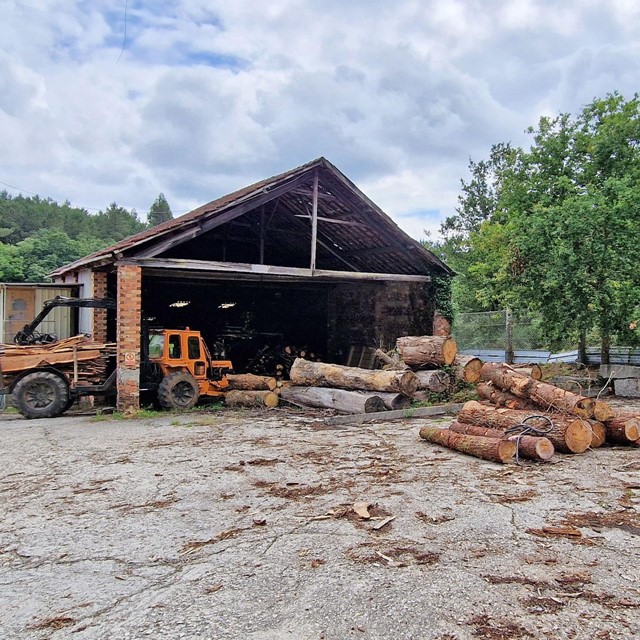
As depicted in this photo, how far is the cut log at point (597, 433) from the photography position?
729 centimetres

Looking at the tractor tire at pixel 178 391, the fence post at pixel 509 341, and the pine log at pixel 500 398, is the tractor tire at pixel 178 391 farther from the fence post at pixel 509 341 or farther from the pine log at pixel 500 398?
the fence post at pixel 509 341

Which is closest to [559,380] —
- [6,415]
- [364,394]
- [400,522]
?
[364,394]

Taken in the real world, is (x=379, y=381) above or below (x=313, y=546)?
above

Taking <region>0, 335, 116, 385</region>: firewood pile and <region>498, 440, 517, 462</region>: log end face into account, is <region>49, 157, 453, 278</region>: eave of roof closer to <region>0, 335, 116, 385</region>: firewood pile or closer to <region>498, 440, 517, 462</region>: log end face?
<region>0, 335, 116, 385</region>: firewood pile

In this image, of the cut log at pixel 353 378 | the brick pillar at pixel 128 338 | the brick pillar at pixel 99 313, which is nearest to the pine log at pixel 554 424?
the cut log at pixel 353 378

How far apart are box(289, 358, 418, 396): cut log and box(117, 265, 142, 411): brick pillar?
3.56 m

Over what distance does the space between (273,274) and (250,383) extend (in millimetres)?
2894

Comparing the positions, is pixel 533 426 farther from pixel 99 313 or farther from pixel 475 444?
pixel 99 313

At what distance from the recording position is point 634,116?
57.6ft

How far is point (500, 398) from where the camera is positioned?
28.3 ft

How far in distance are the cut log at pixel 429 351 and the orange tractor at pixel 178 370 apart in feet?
14.3

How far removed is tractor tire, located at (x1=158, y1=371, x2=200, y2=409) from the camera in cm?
1098

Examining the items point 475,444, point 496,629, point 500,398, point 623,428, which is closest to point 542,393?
point 500,398

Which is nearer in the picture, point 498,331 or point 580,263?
point 580,263
